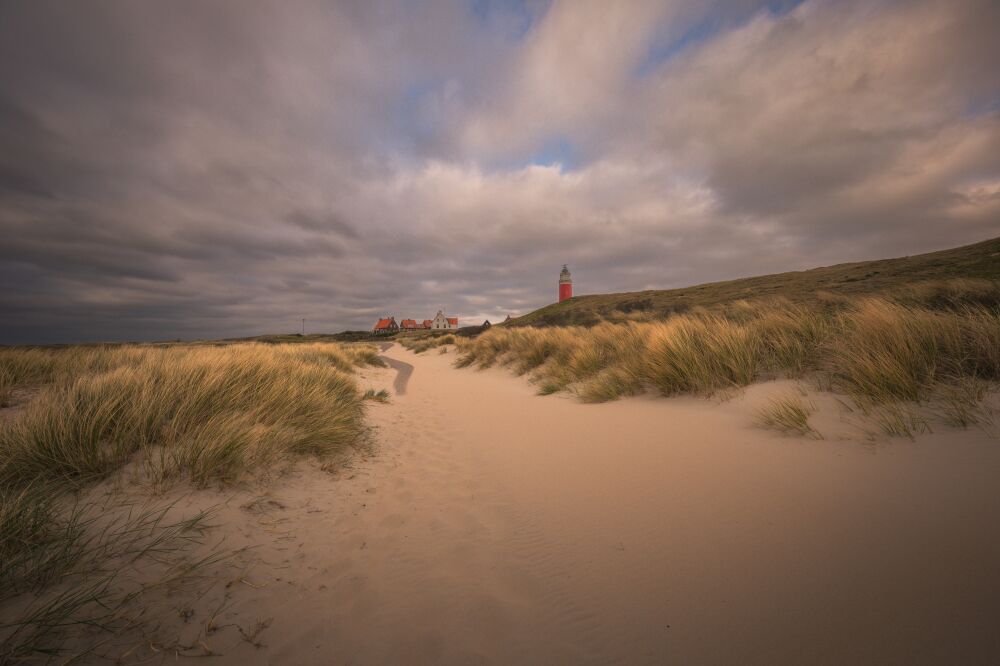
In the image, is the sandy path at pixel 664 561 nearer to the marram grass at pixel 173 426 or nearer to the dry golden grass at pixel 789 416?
the dry golden grass at pixel 789 416

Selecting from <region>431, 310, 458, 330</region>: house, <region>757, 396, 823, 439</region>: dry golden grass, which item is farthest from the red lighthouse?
<region>757, 396, 823, 439</region>: dry golden grass

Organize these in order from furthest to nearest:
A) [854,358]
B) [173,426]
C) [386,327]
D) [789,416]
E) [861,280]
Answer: [386,327]
[861,280]
[854,358]
[789,416]
[173,426]

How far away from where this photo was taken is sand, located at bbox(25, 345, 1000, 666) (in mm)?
1186

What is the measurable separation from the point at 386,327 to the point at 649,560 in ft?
245

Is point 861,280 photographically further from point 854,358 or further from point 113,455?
point 113,455

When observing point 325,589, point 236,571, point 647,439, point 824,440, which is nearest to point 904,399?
point 824,440

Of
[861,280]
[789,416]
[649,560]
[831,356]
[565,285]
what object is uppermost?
[565,285]

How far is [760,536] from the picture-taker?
1652mm

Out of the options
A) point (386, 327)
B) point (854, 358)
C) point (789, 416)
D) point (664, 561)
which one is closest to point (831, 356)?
point (854, 358)

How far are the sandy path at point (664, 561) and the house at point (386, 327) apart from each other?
233 feet

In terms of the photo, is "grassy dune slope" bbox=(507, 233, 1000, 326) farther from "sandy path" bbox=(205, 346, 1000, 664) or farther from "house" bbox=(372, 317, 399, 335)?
"house" bbox=(372, 317, 399, 335)

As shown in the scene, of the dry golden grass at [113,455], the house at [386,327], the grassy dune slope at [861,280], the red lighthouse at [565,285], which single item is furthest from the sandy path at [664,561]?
the house at [386,327]

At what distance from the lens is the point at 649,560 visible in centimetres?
166

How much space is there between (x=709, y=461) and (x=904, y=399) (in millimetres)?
1615
